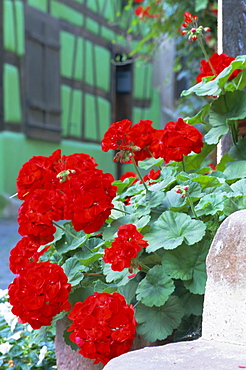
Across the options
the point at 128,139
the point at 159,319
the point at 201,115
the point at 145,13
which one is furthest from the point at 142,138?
the point at 145,13

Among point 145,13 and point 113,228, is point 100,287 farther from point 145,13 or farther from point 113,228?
point 145,13

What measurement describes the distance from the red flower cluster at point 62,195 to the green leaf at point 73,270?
0.31 feet

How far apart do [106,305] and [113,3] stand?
8.59 meters

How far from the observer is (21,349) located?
205 centimetres

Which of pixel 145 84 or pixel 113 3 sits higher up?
pixel 113 3

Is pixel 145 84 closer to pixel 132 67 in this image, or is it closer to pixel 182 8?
pixel 132 67

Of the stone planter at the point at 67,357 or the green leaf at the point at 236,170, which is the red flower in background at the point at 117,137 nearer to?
the green leaf at the point at 236,170

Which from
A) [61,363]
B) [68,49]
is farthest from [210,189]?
[68,49]

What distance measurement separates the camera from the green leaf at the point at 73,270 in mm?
1520

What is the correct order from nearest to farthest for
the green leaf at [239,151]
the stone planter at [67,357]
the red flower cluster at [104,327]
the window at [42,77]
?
the red flower cluster at [104,327]
the stone planter at [67,357]
the green leaf at [239,151]
the window at [42,77]

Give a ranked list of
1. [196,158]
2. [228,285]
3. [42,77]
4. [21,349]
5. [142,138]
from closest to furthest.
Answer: [228,285]
[142,138]
[196,158]
[21,349]
[42,77]

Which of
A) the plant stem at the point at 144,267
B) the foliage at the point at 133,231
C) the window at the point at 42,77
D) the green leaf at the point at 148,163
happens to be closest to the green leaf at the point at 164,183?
the foliage at the point at 133,231

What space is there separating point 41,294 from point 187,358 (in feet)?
1.73

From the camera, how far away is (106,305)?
1.29m
